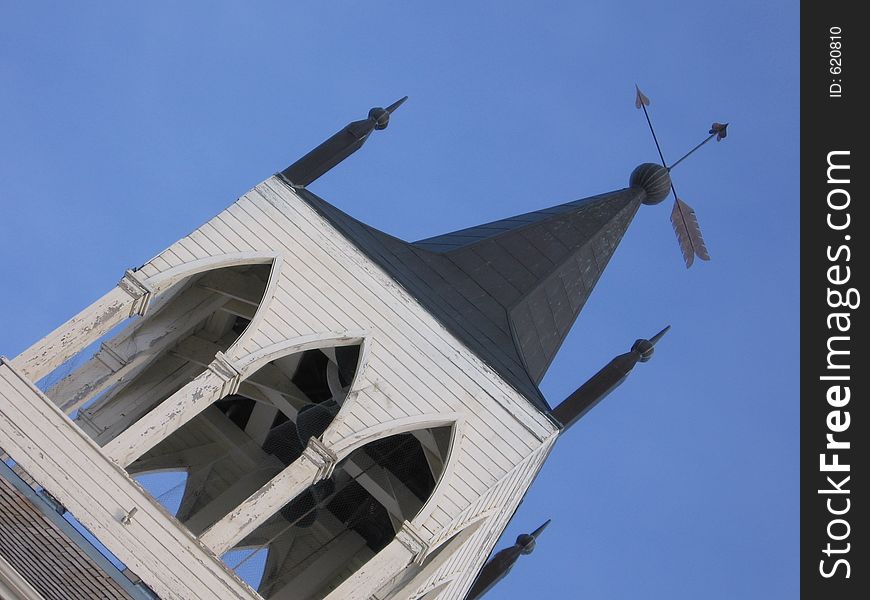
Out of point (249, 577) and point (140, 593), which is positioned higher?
point (249, 577)

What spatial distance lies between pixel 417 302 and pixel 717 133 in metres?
15.3

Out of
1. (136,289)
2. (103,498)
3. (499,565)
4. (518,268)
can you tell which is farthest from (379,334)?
(499,565)

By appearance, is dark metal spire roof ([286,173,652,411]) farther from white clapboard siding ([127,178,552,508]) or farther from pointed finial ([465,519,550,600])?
pointed finial ([465,519,550,600])

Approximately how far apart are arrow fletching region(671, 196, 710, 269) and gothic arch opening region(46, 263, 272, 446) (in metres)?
12.5

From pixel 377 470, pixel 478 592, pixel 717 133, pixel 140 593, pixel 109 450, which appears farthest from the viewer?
pixel 717 133

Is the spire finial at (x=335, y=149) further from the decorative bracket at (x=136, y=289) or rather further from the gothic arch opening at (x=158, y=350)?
the decorative bracket at (x=136, y=289)

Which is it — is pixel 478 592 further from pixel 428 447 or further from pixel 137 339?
pixel 137 339

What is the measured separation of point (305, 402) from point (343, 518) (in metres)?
3.05

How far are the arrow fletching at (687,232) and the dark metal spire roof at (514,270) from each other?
1.06 m

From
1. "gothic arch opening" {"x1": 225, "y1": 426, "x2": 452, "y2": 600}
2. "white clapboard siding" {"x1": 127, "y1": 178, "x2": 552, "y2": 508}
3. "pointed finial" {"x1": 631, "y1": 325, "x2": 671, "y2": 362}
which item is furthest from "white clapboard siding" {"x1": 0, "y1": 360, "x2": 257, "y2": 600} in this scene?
"pointed finial" {"x1": 631, "y1": 325, "x2": 671, "y2": 362}

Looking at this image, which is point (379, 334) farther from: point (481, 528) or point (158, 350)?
point (158, 350)

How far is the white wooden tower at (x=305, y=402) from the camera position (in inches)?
937
